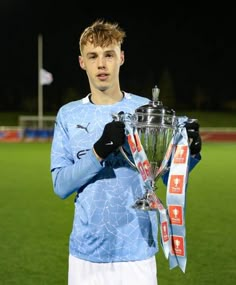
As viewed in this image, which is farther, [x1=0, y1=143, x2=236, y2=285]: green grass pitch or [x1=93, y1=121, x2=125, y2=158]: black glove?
[x1=0, y1=143, x2=236, y2=285]: green grass pitch

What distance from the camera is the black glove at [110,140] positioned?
1.90m

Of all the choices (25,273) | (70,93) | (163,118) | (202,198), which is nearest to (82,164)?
(163,118)

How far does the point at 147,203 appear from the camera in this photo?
1991 mm

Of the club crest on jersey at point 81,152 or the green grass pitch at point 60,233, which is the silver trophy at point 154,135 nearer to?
the club crest on jersey at point 81,152

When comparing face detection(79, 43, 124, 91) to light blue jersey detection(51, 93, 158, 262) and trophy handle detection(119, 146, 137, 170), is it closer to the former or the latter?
light blue jersey detection(51, 93, 158, 262)

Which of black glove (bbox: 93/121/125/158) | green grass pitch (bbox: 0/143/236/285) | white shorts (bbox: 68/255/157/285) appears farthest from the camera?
green grass pitch (bbox: 0/143/236/285)

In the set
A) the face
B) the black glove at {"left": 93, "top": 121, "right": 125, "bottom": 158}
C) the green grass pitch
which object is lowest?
the green grass pitch

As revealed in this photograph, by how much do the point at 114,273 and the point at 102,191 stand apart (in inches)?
12.5

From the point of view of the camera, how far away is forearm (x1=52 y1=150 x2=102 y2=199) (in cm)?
193

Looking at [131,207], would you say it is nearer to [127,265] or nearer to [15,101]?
[127,265]

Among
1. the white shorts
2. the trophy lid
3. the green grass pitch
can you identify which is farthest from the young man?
the green grass pitch

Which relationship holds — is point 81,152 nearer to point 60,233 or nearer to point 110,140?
point 110,140

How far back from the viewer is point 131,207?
2020 mm

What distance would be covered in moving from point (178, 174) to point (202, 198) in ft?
22.2
